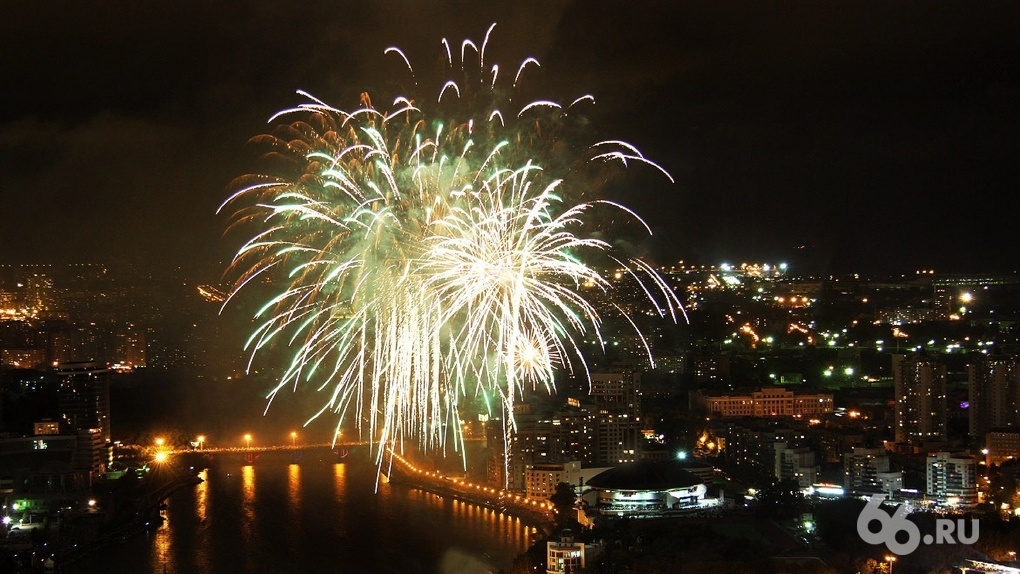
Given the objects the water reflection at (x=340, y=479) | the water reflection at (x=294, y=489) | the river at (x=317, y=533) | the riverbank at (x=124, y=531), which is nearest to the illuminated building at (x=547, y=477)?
Answer: the river at (x=317, y=533)

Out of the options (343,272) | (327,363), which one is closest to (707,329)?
(327,363)

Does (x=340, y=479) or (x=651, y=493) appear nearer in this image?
(x=651, y=493)

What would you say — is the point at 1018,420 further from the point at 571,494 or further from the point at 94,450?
the point at 94,450

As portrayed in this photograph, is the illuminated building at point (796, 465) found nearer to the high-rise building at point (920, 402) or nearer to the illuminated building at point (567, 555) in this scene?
the high-rise building at point (920, 402)

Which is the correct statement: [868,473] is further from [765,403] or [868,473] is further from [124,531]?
[124,531]

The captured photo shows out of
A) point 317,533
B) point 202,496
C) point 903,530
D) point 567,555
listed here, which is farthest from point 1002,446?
point 202,496

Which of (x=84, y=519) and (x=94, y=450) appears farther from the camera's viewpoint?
(x=94, y=450)
